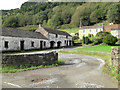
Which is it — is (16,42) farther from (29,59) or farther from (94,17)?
A: (94,17)

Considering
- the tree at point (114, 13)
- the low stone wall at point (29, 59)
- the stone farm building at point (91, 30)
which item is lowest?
the low stone wall at point (29, 59)

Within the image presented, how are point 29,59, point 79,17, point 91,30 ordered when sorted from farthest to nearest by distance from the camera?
point 79,17, point 91,30, point 29,59

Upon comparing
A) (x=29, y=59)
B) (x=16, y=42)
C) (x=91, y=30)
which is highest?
(x=91, y=30)

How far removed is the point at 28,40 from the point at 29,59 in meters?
18.4

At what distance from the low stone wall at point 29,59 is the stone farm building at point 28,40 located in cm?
1450

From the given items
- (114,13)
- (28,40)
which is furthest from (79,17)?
(28,40)

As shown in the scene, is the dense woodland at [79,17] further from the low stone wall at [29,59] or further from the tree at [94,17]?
the low stone wall at [29,59]

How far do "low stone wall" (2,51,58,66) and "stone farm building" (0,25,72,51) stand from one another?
14.5 m

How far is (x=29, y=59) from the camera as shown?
9016mm

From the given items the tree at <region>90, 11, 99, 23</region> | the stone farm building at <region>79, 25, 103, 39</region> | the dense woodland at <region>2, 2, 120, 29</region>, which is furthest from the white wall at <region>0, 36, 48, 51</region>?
the tree at <region>90, 11, 99, 23</region>

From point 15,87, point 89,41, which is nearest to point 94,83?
point 15,87

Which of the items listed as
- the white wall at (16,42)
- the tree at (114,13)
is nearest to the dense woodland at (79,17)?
the tree at (114,13)

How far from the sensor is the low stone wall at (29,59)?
846 cm

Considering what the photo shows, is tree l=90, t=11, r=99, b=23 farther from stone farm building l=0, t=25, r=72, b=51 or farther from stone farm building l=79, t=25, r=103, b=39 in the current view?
stone farm building l=0, t=25, r=72, b=51
